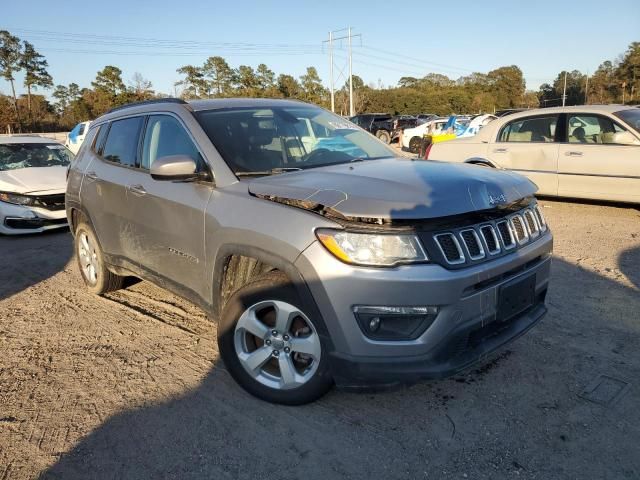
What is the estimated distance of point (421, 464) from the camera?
248 centimetres

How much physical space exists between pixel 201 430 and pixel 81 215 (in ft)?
10.1

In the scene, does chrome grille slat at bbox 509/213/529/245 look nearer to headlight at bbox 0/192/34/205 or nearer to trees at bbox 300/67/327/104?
headlight at bbox 0/192/34/205

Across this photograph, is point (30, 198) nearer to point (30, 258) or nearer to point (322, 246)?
point (30, 258)

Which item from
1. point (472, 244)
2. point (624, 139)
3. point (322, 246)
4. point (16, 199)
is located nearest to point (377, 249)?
point (322, 246)

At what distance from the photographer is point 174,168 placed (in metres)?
3.14

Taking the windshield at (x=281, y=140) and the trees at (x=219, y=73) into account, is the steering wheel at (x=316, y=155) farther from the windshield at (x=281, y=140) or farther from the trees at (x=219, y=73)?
the trees at (x=219, y=73)

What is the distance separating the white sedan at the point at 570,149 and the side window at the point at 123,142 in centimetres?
557

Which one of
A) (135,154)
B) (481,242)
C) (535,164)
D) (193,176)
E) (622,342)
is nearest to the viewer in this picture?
(481,242)

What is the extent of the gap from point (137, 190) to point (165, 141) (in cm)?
45

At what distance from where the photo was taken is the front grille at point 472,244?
258 cm

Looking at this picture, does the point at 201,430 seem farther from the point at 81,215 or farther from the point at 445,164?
the point at 81,215

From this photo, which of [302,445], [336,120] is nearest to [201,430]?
[302,445]

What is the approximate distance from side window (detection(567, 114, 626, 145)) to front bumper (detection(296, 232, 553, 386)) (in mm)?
6363

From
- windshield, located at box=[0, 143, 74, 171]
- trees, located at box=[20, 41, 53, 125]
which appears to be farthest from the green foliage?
windshield, located at box=[0, 143, 74, 171]
